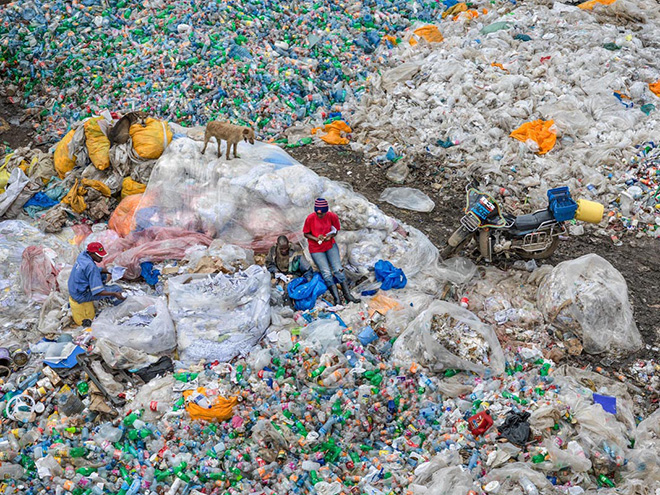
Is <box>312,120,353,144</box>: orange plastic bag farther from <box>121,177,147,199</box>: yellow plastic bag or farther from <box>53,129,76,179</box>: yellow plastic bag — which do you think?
<box>53,129,76,179</box>: yellow plastic bag

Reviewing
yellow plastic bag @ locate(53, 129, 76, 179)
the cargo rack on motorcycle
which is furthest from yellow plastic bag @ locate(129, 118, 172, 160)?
the cargo rack on motorcycle

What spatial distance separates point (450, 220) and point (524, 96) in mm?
2846

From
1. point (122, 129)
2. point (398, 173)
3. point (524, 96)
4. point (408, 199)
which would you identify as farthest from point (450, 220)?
point (122, 129)

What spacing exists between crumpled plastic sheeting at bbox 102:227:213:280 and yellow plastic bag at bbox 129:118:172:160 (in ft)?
3.68

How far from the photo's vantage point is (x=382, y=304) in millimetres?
6633

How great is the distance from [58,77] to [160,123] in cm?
381

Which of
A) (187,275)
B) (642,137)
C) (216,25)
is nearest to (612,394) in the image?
(187,275)

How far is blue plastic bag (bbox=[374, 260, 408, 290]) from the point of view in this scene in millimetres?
6779

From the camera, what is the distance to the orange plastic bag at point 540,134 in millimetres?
8898

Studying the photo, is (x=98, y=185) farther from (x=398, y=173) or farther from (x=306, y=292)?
(x=398, y=173)

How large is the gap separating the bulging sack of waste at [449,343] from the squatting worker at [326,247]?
3.23ft

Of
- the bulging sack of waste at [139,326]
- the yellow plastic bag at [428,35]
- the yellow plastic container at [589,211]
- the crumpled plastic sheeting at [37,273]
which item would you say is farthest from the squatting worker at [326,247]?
the yellow plastic bag at [428,35]

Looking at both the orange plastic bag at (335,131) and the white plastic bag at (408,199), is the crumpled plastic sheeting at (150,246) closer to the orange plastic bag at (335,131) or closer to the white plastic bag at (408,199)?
the white plastic bag at (408,199)

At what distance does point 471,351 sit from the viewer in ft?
18.7
